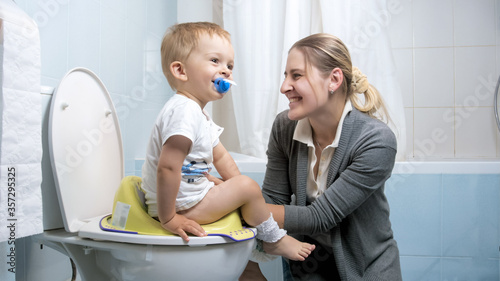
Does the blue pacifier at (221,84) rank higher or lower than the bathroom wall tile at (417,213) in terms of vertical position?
higher

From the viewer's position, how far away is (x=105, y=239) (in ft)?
2.97

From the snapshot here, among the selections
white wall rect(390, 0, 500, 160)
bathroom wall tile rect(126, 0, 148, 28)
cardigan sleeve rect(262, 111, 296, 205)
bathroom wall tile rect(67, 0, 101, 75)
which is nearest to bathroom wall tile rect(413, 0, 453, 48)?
white wall rect(390, 0, 500, 160)

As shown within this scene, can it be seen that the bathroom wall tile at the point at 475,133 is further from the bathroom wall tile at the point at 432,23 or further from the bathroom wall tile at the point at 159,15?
the bathroom wall tile at the point at 159,15

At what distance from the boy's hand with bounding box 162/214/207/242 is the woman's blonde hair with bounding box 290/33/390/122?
0.52m

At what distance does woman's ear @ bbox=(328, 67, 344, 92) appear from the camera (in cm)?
112

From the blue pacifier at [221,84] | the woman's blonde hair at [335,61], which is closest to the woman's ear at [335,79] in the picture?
the woman's blonde hair at [335,61]

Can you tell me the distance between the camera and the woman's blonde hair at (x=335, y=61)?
1.11 m

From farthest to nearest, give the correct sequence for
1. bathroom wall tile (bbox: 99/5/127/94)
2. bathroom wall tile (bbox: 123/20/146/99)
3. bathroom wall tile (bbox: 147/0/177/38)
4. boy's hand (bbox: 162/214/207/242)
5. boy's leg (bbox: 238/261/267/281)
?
bathroom wall tile (bbox: 147/0/177/38) < bathroom wall tile (bbox: 123/20/146/99) < bathroom wall tile (bbox: 99/5/127/94) < boy's leg (bbox: 238/261/267/281) < boy's hand (bbox: 162/214/207/242)

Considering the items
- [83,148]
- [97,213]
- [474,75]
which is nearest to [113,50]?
[83,148]

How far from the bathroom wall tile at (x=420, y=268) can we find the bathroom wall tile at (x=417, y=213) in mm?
21

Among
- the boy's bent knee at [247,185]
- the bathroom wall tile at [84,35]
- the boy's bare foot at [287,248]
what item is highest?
the bathroom wall tile at [84,35]

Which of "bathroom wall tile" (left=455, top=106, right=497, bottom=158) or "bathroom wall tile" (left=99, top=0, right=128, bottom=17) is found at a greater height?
"bathroom wall tile" (left=99, top=0, right=128, bottom=17)

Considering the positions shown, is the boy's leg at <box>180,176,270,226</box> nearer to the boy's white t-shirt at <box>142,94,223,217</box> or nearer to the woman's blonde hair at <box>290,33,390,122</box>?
the boy's white t-shirt at <box>142,94,223,217</box>

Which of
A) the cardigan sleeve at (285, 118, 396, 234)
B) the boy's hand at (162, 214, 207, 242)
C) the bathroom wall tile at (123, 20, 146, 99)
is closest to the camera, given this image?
the boy's hand at (162, 214, 207, 242)
